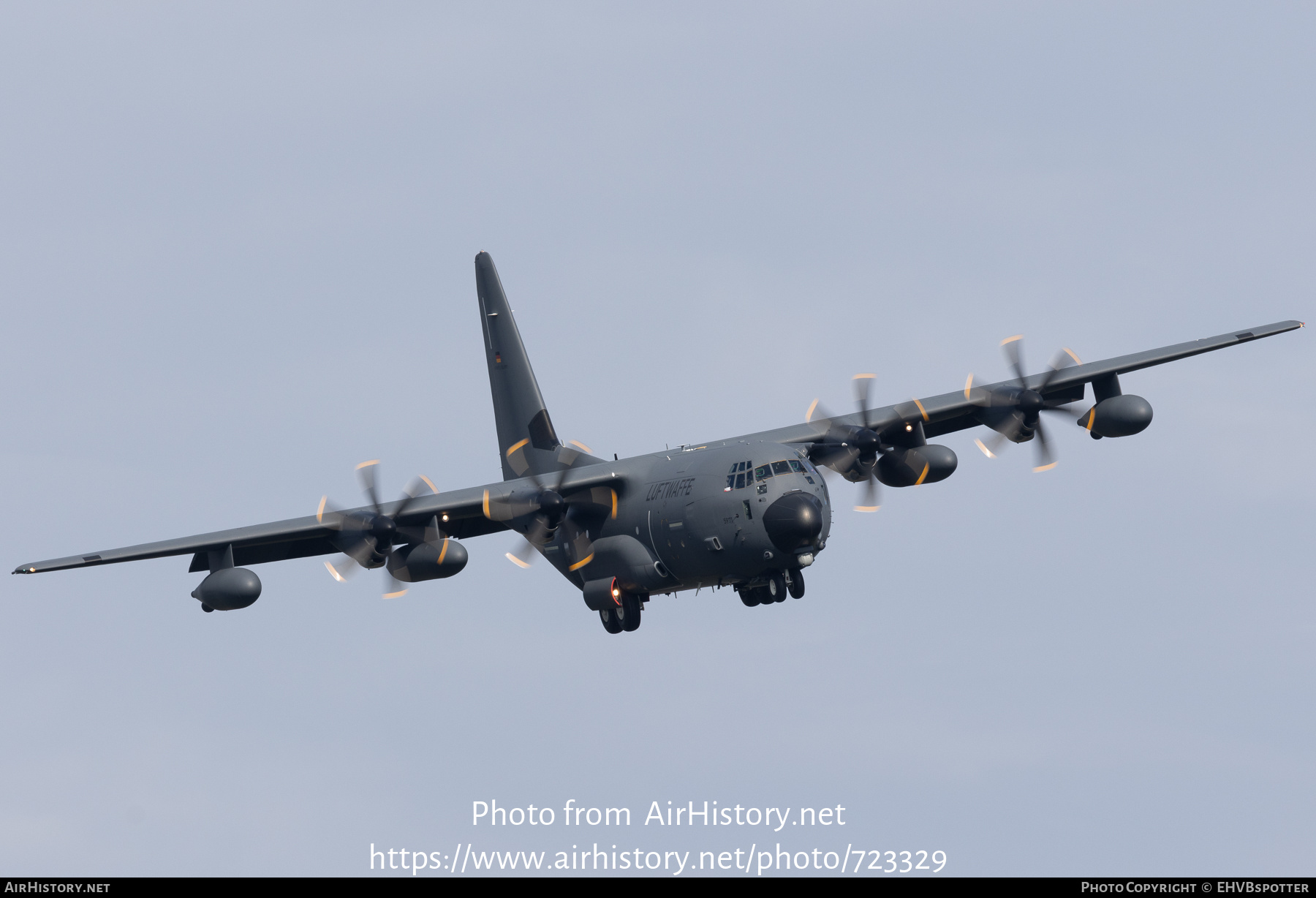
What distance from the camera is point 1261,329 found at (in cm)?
4516

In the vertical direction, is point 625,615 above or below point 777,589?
above

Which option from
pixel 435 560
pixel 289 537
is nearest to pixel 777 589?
pixel 435 560

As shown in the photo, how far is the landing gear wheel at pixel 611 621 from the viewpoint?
42.1m

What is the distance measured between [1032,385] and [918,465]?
4.00 m

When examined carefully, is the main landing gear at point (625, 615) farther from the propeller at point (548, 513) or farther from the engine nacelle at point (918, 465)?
the engine nacelle at point (918, 465)

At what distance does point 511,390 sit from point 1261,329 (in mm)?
21510

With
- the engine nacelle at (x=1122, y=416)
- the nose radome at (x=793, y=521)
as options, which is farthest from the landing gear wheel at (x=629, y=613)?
the engine nacelle at (x=1122, y=416)

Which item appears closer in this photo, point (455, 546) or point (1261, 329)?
point (455, 546)

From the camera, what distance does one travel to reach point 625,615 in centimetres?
4203

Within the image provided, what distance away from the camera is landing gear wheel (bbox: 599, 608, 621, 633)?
42125mm

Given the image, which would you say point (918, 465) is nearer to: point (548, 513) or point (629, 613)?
point (629, 613)
